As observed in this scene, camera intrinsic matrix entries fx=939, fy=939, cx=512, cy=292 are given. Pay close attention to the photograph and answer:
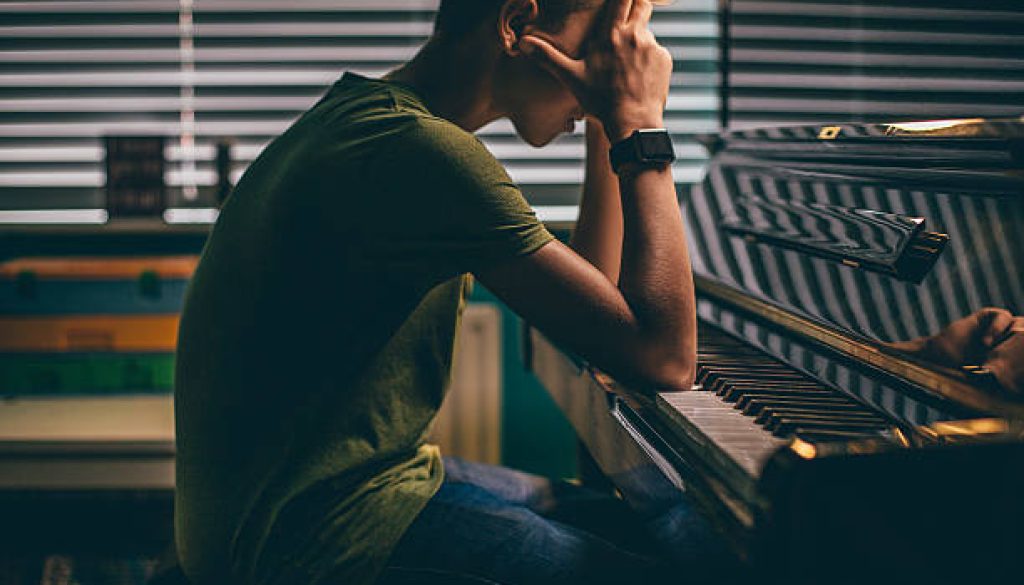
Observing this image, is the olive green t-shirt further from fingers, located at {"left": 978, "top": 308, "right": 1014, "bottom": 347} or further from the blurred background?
the blurred background

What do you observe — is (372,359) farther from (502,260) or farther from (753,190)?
(753,190)

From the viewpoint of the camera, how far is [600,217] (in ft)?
4.63

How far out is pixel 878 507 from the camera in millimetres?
672

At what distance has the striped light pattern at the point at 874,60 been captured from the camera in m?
1.20

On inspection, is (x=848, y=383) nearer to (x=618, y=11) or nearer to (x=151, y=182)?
(x=618, y=11)

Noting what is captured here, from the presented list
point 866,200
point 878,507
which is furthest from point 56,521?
point 878,507

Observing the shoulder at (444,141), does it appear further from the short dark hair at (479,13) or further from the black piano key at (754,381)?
the black piano key at (754,381)

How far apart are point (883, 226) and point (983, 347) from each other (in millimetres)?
248

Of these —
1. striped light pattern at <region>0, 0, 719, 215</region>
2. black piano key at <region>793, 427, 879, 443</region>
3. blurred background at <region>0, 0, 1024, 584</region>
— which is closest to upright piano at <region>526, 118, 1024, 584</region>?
black piano key at <region>793, 427, 879, 443</region>

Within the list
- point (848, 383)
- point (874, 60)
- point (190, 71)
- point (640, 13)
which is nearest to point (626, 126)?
point (640, 13)

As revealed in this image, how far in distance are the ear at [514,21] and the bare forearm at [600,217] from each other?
362 mm

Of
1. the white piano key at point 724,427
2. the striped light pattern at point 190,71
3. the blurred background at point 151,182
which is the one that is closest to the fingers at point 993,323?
the white piano key at point 724,427

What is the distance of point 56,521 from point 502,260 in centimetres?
190

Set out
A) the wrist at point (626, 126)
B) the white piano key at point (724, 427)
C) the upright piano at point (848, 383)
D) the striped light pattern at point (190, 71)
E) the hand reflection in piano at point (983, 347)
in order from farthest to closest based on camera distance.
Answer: the striped light pattern at point (190, 71) < the wrist at point (626, 126) < the hand reflection in piano at point (983, 347) < the white piano key at point (724, 427) < the upright piano at point (848, 383)
